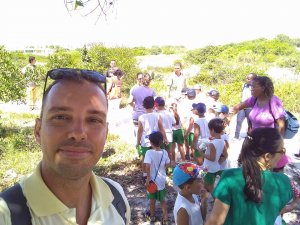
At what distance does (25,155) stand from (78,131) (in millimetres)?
5810

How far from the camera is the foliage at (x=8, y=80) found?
678 centimetres

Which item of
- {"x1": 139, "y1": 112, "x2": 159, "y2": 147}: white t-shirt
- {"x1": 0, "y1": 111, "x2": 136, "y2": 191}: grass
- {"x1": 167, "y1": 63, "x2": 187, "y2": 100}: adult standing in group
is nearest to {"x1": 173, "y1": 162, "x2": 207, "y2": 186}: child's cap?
{"x1": 139, "y1": 112, "x2": 159, "y2": 147}: white t-shirt

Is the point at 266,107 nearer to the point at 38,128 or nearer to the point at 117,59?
the point at 38,128

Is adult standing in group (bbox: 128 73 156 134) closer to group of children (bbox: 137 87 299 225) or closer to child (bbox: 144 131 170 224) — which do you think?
group of children (bbox: 137 87 299 225)

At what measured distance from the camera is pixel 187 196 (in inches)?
109

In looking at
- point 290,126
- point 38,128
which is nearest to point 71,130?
point 38,128

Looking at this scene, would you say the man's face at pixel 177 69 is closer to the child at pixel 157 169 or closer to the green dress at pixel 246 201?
the child at pixel 157 169

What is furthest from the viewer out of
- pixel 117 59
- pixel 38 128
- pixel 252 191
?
pixel 117 59

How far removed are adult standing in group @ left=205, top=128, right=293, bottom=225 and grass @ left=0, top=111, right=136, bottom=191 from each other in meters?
3.74

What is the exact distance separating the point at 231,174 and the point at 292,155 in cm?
460

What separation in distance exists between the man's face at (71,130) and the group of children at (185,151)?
170cm

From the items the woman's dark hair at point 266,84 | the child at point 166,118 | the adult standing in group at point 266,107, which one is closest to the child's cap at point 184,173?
the adult standing in group at point 266,107

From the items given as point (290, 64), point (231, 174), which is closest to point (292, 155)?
point (231, 174)

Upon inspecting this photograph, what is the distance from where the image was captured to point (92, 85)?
123cm
